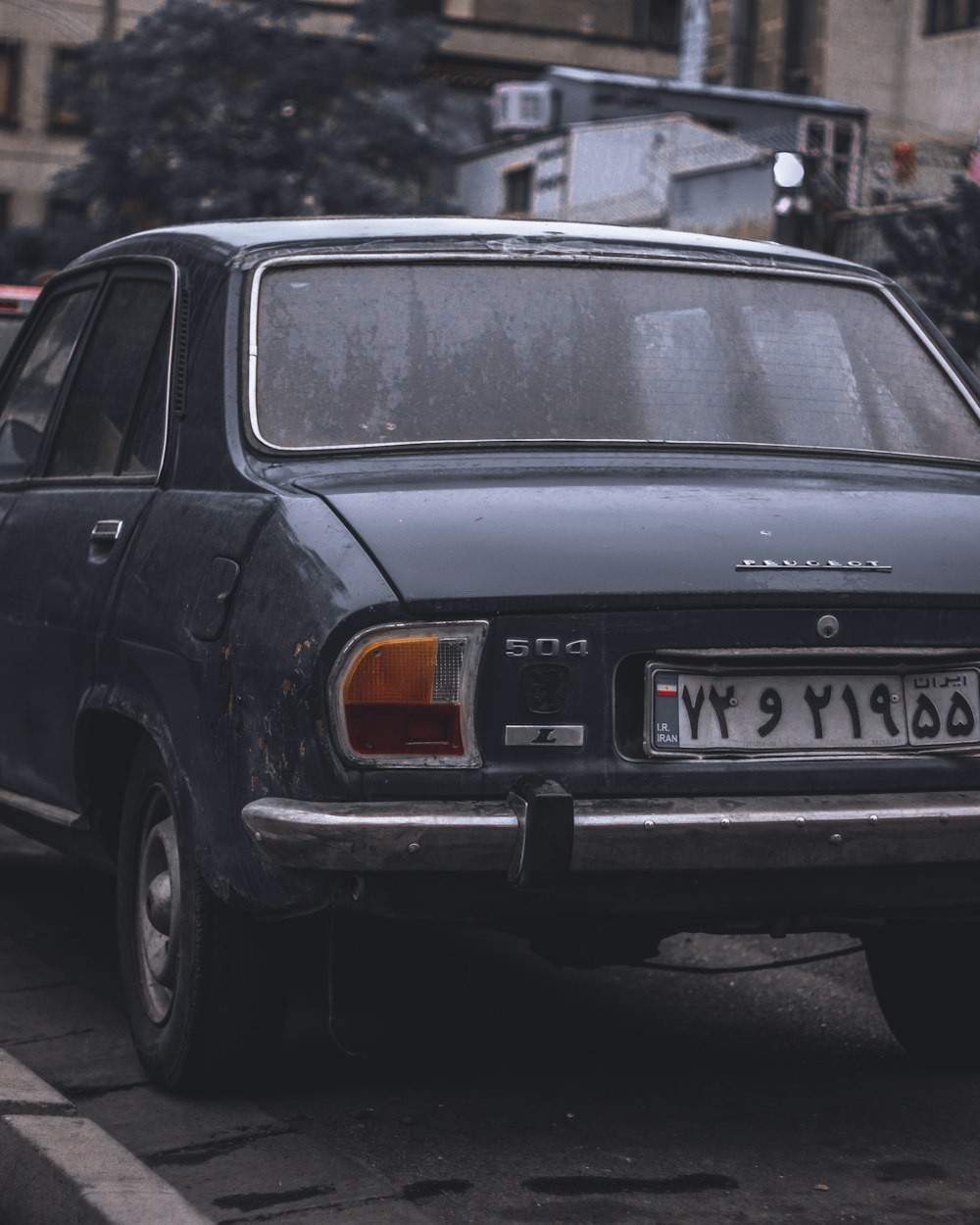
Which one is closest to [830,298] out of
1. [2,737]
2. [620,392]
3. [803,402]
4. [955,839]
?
[803,402]

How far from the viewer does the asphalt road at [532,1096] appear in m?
3.90

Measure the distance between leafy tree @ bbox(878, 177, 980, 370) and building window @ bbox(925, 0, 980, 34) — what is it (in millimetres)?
23777

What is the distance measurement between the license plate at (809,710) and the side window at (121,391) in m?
1.54

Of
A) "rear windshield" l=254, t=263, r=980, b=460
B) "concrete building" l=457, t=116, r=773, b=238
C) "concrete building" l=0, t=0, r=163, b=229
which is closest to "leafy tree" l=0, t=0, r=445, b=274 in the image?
"concrete building" l=457, t=116, r=773, b=238

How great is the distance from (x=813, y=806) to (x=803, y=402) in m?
1.21

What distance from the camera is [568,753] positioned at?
3.75 meters

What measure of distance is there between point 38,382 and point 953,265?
417 inches

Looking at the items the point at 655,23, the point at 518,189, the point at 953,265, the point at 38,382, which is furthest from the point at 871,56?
the point at 38,382

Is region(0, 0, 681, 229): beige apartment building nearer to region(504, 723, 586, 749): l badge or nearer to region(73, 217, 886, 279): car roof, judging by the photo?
region(73, 217, 886, 279): car roof

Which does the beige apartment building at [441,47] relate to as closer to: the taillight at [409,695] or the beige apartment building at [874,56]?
the beige apartment building at [874,56]

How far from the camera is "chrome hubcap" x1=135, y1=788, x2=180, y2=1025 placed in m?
4.46

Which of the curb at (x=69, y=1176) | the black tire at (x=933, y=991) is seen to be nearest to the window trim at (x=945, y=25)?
the black tire at (x=933, y=991)

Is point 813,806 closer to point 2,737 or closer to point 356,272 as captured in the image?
point 356,272

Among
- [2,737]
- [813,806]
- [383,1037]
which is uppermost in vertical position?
[813,806]
